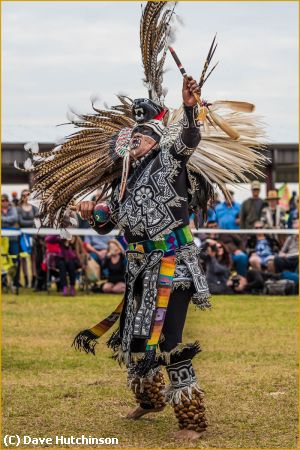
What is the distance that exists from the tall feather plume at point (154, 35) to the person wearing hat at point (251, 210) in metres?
10.2

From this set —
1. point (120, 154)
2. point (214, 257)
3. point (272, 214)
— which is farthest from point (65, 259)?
point (120, 154)

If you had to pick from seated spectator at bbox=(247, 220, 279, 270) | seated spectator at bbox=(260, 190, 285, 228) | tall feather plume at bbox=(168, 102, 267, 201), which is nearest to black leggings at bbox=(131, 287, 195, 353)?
tall feather plume at bbox=(168, 102, 267, 201)

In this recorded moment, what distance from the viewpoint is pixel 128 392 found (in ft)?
26.1

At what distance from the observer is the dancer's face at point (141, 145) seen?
6555 millimetres

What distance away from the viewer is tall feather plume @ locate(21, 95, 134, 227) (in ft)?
22.8

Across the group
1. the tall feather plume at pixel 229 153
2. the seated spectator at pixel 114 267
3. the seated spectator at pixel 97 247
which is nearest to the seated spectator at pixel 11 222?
the seated spectator at pixel 97 247

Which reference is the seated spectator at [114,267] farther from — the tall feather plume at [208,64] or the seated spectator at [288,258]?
the tall feather plume at [208,64]

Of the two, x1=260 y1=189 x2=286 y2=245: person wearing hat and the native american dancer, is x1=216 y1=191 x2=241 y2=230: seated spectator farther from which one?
the native american dancer

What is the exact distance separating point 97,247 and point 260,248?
120 inches

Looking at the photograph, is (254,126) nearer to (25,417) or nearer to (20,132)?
(25,417)

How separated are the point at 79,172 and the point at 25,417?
173 centimetres

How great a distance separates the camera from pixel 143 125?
6.62 m

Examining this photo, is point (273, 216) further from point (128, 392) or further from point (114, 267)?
point (128, 392)

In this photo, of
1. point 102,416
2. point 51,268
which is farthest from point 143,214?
point 51,268
